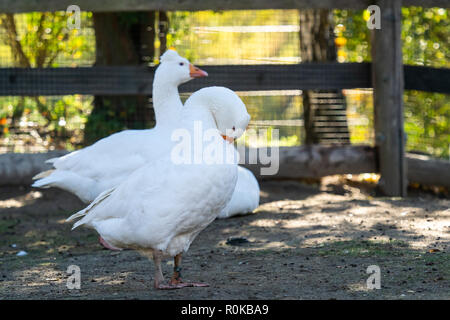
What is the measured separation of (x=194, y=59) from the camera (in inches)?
354

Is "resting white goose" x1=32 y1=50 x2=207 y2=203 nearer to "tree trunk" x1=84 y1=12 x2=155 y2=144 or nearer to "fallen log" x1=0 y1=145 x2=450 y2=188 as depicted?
"fallen log" x1=0 y1=145 x2=450 y2=188

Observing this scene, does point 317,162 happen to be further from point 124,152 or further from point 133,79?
point 124,152

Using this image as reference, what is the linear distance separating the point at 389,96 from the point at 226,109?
412cm

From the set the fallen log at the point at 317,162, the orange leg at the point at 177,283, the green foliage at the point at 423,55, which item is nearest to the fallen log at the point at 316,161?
the fallen log at the point at 317,162

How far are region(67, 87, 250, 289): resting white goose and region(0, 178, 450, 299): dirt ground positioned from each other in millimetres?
327

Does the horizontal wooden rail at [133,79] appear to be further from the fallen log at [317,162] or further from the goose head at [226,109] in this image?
the goose head at [226,109]

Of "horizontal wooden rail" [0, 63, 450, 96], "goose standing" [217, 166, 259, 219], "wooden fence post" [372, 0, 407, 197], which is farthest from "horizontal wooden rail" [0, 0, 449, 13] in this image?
"goose standing" [217, 166, 259, 219]

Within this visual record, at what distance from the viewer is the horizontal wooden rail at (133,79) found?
7.48m

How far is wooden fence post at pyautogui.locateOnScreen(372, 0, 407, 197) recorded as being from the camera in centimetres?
739

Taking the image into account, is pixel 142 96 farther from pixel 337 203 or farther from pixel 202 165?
pixel 202 165

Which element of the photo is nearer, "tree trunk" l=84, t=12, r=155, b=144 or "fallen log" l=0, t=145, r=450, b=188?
"fallen log" l=0, t=145, r=450, b=188

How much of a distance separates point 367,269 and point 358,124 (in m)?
5.92

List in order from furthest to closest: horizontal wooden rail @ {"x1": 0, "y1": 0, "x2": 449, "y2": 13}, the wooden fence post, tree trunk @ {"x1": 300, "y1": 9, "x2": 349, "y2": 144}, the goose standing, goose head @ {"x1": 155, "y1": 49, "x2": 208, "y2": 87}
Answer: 1. tree trunk @ {"x1": 300, "y1": 9, "x2": 349, "y2": 144}
2. the wooden fence post
3. horizontal wooden rail @ {"x1": 0, "y1": 0, "x2": 449, "y2": 13}
4. the goose standing
5. goose head @ {"x1": 155, "y1": 49, "x2": 208, "y2": 87}

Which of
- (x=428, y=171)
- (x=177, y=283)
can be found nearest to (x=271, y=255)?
(x=177, y=283)
